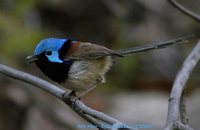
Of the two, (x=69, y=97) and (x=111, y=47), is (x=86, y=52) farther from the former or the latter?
(x=111, y=47)

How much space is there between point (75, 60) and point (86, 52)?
16 centimetres

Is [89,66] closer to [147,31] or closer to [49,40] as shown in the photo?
[49,40]

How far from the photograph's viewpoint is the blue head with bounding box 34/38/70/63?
Result: 158 inches

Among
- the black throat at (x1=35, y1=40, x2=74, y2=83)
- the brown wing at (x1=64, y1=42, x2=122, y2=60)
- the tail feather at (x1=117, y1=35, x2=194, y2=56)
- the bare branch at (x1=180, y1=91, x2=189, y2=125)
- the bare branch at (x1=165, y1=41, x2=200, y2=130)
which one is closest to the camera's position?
the bare branch at (x1=165, y1=41, x2=200, y2=130)

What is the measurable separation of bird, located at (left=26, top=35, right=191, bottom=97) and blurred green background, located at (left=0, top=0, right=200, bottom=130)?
1.93m

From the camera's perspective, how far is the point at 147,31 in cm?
886

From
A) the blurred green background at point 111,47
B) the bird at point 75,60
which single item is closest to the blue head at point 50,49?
the bird at point 75,60

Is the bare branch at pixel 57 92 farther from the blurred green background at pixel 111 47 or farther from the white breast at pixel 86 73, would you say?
the blurred green background at pixel 111 47

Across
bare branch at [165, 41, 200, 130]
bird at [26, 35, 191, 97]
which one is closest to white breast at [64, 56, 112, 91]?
bird at [26, 35, 191, 97]

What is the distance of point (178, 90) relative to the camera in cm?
328

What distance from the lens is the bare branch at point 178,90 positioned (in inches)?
114

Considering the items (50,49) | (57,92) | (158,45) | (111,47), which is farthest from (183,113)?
(111,47)

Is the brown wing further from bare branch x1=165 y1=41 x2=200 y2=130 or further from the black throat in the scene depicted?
bare branch x1=165 y1=41 x2=200 y2=130

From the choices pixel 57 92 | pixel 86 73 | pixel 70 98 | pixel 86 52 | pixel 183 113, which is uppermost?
pixel 86 52
